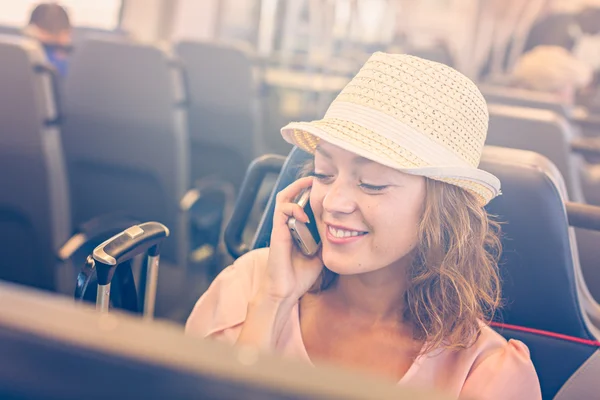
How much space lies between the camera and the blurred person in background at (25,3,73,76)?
128 inches

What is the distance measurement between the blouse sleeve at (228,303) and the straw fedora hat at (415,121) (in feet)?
0.84

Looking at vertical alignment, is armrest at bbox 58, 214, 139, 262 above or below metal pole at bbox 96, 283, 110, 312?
below

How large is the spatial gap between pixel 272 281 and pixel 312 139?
0.24m

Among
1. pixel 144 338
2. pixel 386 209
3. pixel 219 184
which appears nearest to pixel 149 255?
pixel 386 209

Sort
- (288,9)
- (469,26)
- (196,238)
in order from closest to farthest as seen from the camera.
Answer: (196,238), (288,9), (469,26)

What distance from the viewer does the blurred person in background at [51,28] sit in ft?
10.7

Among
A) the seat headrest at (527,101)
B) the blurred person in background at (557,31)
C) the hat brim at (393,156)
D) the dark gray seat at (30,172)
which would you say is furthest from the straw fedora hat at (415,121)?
the blurred person in background at (557,31)

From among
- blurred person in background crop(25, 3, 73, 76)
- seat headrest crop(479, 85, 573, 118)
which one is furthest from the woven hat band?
blurred person in background crop(25, 3, 73, 76)

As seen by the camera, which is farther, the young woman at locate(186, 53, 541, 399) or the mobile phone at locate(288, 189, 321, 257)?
the mobile phone at locate(288, 189, 321, 257)

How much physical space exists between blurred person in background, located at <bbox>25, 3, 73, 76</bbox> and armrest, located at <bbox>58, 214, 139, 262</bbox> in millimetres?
1022

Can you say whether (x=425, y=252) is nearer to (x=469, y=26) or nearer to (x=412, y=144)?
(x=412, y=144)

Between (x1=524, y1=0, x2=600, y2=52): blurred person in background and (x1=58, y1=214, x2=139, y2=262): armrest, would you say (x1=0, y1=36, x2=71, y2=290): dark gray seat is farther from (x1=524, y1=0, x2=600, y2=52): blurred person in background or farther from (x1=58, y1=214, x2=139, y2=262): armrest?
(x1=524, y1=0, x2=600, y2=52): blurred person in background

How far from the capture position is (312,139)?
1.19m

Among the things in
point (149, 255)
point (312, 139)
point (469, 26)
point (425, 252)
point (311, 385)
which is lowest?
point (469, 26)
